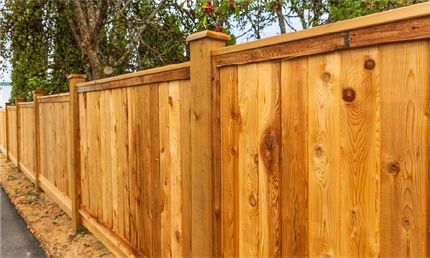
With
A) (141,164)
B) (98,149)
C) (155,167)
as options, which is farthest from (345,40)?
(98,149)

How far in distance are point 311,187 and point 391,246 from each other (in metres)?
0.35

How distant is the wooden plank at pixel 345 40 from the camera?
95 centimetres

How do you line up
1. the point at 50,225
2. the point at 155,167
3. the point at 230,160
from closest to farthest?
the point at 230,160 < the point at 155,167 < the point at 50,225

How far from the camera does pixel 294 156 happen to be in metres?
1.30

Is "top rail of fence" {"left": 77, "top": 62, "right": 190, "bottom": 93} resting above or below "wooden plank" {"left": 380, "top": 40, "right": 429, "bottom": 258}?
above

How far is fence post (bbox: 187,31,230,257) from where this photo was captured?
5.58ft

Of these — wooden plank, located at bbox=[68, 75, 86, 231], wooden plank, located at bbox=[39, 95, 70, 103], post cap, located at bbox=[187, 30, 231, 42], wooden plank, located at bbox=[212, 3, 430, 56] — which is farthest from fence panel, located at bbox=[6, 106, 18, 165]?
wooden plank, located at bbox=[212, 3, 430, 56]

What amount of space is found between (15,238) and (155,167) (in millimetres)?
2769

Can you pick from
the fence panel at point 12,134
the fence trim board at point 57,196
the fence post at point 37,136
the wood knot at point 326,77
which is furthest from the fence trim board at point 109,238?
the fence panel at point 12,134

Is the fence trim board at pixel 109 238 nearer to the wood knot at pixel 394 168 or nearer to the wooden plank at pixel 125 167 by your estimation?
the wooden plank at pixel 125 167

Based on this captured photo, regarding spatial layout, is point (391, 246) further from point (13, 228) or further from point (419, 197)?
point (13, 228)

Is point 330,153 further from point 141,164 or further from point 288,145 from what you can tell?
point 141,164

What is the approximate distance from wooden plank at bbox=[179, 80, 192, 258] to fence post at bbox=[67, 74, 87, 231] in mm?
2298

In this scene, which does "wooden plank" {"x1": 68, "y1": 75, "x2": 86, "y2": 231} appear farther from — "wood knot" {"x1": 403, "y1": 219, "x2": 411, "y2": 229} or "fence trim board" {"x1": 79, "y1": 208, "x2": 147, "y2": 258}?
"wood knot" {"x1": 403, "y1": 219, "x2": 411, "y2": 229}
